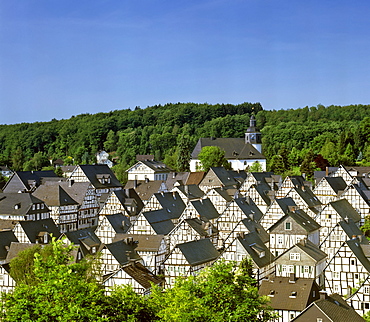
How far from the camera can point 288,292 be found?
39969 mm

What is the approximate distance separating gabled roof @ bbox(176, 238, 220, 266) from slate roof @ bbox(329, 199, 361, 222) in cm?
1184

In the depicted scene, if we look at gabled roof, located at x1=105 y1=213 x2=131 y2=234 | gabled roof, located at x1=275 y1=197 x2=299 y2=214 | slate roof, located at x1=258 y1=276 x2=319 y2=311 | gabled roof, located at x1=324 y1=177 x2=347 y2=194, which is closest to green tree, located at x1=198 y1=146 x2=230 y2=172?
gabled roof, located at x1=324 y1=177 x2=347 y2=194

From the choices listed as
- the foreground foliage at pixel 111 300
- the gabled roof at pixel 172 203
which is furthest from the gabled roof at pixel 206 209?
the foreground foliage at pixel 111 300

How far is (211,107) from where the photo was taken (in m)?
160

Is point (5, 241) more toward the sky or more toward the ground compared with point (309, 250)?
more toward the sky

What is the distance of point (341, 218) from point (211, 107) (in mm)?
108934

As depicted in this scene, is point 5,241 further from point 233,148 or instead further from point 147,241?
point 233,148

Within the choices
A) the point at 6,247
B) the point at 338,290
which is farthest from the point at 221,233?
the point at 6,247

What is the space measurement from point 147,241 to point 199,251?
5.36m

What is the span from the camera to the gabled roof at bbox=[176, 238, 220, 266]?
46938 mm

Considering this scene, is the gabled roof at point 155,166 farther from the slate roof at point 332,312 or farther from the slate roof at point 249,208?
the slate roof at point 332,312

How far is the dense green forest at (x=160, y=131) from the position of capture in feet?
405

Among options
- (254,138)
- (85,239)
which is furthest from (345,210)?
(254,138)

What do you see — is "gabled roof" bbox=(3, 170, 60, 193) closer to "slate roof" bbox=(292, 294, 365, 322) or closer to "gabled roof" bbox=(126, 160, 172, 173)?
"gabled roof" bbox=(126, 160, 172, 173)
